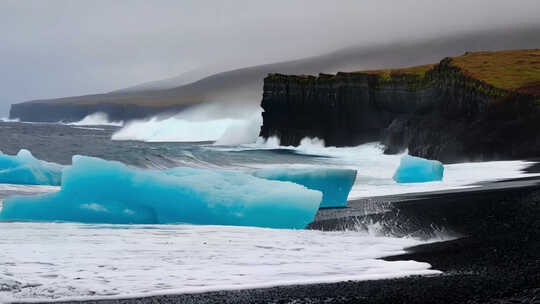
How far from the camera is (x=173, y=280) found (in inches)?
242

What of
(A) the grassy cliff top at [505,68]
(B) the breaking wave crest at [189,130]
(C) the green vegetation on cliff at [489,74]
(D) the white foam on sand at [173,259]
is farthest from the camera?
(B) the breaking wave crest at [189,130]

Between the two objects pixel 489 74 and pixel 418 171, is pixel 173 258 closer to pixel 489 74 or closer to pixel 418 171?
pixel 418 171

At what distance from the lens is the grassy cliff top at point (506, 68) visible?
35.8 metres

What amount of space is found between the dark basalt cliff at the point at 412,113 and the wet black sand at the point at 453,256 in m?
20.4

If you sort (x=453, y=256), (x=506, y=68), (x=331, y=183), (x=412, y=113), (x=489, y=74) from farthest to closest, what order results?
(x=412, y=113) → (x=506, y=68) → (x=489, y=74) → (x=331, y=183) → (x=453, y=256)

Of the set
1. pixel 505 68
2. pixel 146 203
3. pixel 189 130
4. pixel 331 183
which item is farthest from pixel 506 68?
pixel 189 130

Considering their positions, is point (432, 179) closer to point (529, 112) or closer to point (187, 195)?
point (187, 195)

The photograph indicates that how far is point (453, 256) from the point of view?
7.28m

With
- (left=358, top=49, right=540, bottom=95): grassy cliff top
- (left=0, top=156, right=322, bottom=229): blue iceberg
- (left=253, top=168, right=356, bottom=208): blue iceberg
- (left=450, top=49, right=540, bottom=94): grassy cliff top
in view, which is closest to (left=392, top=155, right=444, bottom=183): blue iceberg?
(left=253, top=168, right=356, bottom=208): blue iceberg

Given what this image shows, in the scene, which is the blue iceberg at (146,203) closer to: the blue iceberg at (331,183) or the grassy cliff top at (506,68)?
the blue iceberg at (331,183)

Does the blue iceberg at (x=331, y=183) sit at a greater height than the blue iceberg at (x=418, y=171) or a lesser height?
greater

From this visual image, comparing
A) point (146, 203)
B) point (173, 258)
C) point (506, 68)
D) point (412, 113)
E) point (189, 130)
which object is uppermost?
point (506, 68)

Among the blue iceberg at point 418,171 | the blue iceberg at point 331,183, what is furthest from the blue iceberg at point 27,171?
the blue iceberg at point 418,171

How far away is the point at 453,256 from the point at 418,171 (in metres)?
12.8
